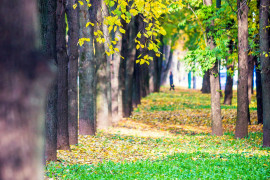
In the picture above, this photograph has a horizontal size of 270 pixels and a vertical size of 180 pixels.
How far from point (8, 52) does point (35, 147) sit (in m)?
0.66

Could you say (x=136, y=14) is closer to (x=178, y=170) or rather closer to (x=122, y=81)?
(x=178, y=170)

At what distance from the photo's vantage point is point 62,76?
39.1 feet

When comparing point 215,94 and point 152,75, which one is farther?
point 152,75

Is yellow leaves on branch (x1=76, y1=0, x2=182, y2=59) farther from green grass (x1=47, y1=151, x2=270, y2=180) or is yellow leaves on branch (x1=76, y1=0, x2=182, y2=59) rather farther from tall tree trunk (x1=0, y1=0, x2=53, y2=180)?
tall tree trunk (x1=0, y1=0, x2=53, y2=180)

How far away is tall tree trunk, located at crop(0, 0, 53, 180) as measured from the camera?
2535 mm

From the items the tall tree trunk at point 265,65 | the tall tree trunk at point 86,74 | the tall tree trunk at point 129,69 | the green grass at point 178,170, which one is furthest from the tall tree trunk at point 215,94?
the tall tree trunk at point 129,69

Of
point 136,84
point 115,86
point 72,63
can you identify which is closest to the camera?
point 72,63

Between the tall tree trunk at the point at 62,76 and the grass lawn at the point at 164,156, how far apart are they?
0.52m

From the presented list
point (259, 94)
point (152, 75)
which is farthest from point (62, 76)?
point (152, 75)

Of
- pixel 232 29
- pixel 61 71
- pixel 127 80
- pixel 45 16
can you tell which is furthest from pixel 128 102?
pixel 45 16

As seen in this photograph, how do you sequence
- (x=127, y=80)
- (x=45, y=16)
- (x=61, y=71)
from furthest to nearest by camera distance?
(x=127, y=80) < (x=61, y=71) < (x=45, y=16)

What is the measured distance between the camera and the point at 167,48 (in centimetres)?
5700

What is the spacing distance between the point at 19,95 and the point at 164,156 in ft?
30.6

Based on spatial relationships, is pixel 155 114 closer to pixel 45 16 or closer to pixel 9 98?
pixel 45 16
